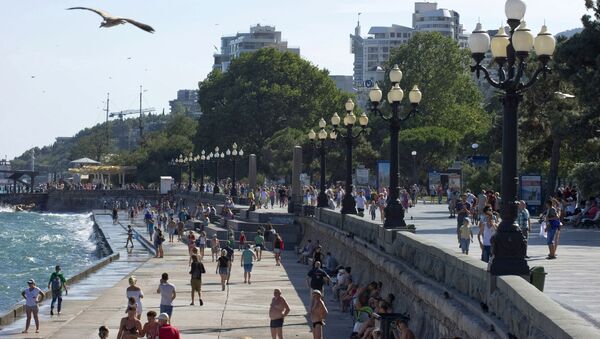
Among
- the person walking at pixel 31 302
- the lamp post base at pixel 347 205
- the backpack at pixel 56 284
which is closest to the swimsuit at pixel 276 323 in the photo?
the person walking at pixel 31 302

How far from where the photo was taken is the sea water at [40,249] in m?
59.9

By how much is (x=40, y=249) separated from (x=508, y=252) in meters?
76.0

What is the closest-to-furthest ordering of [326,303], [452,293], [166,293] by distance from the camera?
[452,293], [166,293], [326,303]

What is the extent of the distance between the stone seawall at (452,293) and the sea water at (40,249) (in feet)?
53.0

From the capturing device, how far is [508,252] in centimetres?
1620

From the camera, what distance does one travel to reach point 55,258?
7719 centimetres

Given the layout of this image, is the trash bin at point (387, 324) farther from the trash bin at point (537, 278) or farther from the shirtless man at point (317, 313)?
the shirtless man at point (317, 313)

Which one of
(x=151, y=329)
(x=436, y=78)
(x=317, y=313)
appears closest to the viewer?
(x=151, y=329)

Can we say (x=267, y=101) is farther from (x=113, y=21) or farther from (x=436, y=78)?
(x=113, y=21)

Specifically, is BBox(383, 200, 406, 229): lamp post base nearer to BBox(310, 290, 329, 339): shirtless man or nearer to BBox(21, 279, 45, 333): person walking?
BBox(310, 290, 329, 339): shirtless man

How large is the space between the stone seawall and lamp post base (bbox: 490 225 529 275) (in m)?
0.21

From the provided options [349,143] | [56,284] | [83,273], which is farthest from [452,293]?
[83,273]

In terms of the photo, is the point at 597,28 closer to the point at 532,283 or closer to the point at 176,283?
the point at 176,283

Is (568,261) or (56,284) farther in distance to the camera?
(56,284)
